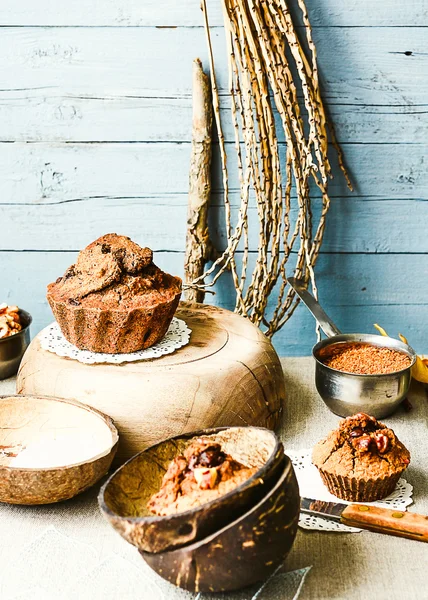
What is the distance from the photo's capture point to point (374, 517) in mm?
1059

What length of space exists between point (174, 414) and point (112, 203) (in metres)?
0.82

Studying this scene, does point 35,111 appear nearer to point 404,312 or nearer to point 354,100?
point 354,100

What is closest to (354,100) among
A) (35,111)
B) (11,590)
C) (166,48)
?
(166,48)

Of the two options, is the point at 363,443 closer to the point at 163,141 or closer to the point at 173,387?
the point at 173,387

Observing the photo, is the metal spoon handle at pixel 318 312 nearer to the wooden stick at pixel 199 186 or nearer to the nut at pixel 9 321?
the wooden stick at pixel 199 186

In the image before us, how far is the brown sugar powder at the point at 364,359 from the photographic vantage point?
138cm

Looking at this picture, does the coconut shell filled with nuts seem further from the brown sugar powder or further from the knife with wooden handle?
the brown sugar powder

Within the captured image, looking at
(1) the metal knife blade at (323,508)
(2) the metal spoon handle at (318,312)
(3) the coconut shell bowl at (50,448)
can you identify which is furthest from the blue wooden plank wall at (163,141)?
(1) the metal knife blade at (323,508)

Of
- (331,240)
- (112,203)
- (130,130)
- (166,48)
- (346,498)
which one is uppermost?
(166,48)

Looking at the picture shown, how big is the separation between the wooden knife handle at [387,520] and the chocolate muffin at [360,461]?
0.04 m

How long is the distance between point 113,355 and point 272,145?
2.19ft

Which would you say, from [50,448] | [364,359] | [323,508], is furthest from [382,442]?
[50,448]

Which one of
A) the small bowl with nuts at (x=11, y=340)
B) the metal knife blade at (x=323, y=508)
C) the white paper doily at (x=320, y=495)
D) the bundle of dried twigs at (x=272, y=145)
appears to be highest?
the bundle of dried twigs at (x=272, y=145)

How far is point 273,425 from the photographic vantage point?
4.46 ft
